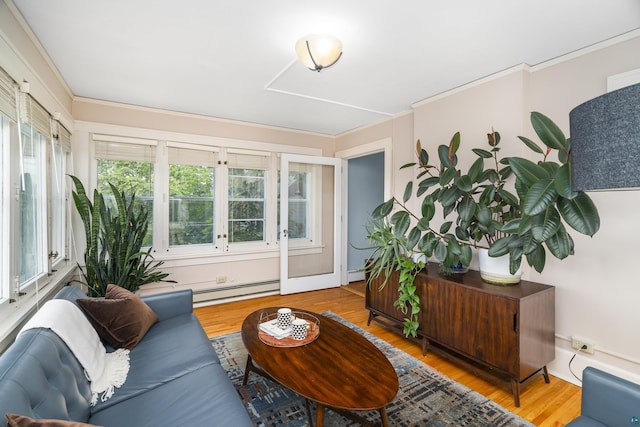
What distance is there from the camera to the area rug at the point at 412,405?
73.0 inches

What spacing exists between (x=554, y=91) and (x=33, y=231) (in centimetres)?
426

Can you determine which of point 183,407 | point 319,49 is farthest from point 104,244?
point 319,49

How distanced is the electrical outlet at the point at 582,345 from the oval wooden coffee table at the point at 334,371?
5.53 feet

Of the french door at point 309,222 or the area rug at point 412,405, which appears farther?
the french door at point 309,222

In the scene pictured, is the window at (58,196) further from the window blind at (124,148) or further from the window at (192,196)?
the window at (192,196)

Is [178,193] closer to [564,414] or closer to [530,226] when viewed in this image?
Result: [530,226]

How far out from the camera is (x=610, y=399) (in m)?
1.33

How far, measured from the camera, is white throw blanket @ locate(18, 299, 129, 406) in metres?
1.46

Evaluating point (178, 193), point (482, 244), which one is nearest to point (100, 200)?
point (178, 193)

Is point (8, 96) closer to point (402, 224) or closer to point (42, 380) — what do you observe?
point (42, 380)

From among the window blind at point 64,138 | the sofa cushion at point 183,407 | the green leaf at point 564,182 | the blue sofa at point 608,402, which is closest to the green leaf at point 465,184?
the blue sofa at point 608,402

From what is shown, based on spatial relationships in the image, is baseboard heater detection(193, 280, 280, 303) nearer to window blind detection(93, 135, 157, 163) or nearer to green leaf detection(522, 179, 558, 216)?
window blind detection(93, 135, 157, 163)

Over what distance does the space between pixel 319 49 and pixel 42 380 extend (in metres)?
2.15

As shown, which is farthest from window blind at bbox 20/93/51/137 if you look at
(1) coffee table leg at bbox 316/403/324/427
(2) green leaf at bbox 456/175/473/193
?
(2) green leaf at bbox 456/175/473/193
